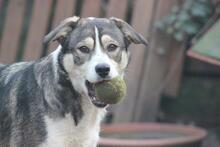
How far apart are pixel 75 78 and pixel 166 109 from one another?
3.24m

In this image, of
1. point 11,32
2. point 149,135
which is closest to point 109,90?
point 149,135

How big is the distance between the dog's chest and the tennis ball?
0.23m

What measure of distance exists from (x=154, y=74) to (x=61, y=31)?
285 cm

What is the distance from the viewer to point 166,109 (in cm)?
762

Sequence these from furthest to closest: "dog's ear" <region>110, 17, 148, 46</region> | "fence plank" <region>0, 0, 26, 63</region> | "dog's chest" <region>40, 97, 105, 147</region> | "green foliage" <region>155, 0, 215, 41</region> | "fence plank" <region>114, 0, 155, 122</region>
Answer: "fence plank" <region>0, 0, 26, 63</region>, "fence plank" <region>114, 0, 155, 122</region>, "green foliage" <region>155, 0, 215, 41</region>, "dog's ear" <region>110, 17, 148, 46</region>, "dog's chest" <region>40, 97, 105, 147</region>

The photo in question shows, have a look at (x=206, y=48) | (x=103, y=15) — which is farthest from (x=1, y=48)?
(x=206, y=48)

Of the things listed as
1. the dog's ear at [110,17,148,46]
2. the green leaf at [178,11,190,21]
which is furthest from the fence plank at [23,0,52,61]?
the dog's ear at [110,17,148,46]

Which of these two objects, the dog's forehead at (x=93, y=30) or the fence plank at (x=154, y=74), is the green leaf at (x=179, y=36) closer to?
the fence plank at (x=154, y=74)

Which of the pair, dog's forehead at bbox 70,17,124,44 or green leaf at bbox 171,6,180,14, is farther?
green leaf at bbox 171,6,180,14

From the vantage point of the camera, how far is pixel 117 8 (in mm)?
7137

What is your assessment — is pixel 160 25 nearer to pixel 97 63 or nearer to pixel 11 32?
pixel 11 32

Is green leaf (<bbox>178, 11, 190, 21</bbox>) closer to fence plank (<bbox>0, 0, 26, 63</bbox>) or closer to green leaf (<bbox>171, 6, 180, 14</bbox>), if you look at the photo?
green leaf (<bbox>171, 6, 180, 14</bbox>)

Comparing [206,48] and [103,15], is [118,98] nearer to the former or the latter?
[206,48]

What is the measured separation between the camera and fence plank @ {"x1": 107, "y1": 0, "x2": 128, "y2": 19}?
712cm
